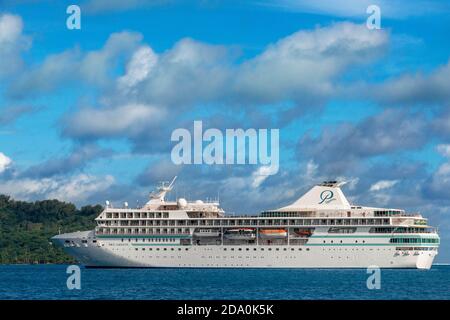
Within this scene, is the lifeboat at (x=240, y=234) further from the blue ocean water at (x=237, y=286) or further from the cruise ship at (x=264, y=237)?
the blue ocean water at (x=237, y=286)

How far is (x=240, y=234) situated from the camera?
A: 9594 centimetres

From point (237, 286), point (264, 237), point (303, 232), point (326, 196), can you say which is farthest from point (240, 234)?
point (237, 286)

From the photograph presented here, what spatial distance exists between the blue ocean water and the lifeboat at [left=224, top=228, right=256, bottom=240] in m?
7.54

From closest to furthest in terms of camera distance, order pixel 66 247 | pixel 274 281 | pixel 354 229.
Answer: pixel 274 281 → pixel 354 229 → pixel 66 247

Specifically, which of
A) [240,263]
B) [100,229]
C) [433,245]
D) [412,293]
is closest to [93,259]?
[100,229]

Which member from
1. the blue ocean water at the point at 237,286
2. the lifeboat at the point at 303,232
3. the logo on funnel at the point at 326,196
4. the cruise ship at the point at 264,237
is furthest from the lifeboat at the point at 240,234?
the logo on funnel at the point at 326,196

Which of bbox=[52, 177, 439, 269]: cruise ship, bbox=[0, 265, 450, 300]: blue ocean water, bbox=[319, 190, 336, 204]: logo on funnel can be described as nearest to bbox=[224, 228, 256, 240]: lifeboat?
bbox=[52, 177, 439, 269]: cruise ship

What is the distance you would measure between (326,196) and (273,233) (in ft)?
25.0

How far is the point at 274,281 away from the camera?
Answer: 240 feet

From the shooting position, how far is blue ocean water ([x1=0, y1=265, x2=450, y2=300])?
2315 inches

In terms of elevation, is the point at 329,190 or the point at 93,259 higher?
the point at 329,190
